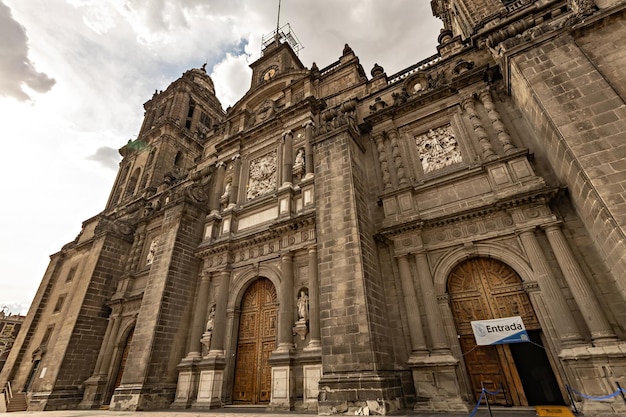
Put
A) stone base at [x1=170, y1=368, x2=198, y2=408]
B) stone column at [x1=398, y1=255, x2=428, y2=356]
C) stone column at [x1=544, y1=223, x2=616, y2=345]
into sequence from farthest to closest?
1. stone base at [x1=170, y1=368, x2=198, y2=408]
2. stone column at [x1=398, y1=255, x2=428, y2=356]
3. stone column at [x1=544, y1=223, x2=616, y2=345]

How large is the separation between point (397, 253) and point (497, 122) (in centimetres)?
548

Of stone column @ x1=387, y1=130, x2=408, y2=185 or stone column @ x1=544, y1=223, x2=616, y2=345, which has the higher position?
stone column @ x1=387, y1=130, x2=408, y2=185

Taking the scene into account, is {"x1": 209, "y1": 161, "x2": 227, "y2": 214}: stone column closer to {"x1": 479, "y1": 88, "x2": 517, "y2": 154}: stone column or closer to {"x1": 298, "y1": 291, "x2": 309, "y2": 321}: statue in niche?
{"x1": 298, "y1": 291, "x2": 309, "y2": 321}: statue in niche

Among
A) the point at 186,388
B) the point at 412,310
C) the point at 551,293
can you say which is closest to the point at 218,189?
the point at 186,388

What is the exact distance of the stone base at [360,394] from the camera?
6.73 metres

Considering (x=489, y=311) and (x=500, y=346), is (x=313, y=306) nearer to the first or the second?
(x=489, y=311)

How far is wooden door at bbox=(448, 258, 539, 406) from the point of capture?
7.38 m

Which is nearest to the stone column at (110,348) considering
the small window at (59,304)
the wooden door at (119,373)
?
the wooden door at (119,373)

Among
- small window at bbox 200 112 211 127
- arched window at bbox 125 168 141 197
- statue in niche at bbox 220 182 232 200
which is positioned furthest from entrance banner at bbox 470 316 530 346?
small window at bbox 200 112 211 127

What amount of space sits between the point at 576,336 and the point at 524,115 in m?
6.40

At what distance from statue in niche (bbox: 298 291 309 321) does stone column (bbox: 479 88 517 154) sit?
8092 millimetres

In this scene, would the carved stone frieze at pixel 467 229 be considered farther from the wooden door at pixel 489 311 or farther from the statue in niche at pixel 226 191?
the statue in niche at pixel 226 191

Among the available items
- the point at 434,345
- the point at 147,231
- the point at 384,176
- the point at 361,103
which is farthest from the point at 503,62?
the point at 147,231

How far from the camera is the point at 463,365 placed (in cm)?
775
